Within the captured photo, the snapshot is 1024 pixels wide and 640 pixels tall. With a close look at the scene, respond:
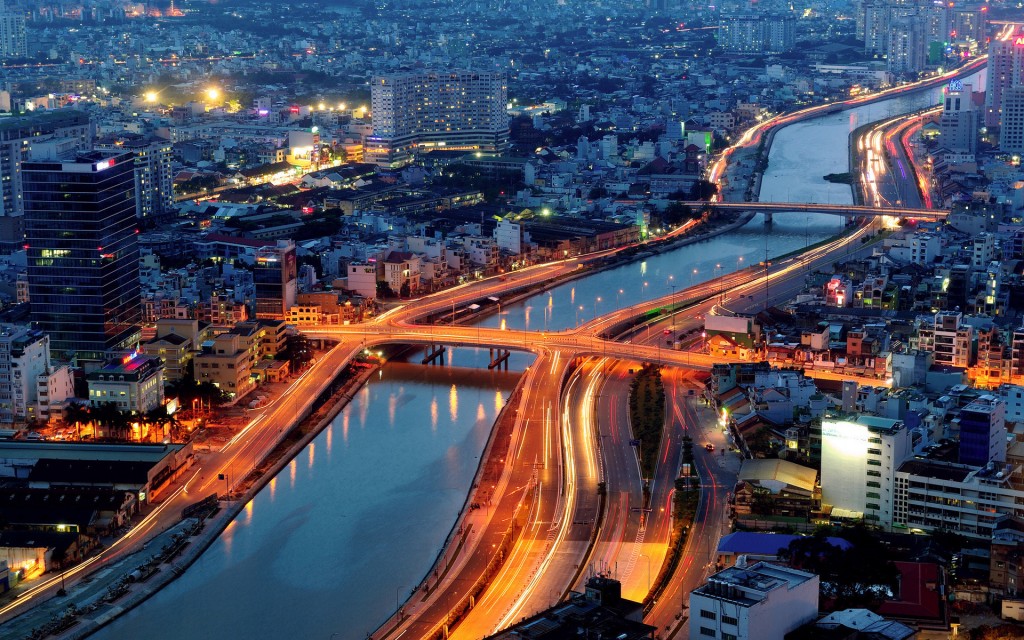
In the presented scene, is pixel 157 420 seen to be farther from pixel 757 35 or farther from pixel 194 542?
pixel 757 35

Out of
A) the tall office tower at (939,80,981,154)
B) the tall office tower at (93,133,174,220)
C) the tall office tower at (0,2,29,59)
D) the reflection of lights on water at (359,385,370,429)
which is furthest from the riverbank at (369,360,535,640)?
the tall office tower at (0,2,29,59)

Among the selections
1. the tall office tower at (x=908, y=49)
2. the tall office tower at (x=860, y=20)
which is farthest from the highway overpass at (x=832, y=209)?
the tall office tower at (x=860, y=20)

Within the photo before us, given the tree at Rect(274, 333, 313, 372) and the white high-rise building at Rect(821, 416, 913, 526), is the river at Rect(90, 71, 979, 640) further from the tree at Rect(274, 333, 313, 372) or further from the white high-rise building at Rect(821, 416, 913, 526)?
the white high-rise building at Rect(821, 416, 913, 526)

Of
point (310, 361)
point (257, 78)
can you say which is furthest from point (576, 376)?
point (257, 78)

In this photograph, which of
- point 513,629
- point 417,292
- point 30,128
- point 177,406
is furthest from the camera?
point 30,128

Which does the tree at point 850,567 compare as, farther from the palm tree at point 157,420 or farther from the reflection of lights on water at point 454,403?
the palm tree at point 157,420

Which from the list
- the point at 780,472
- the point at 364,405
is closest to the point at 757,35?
the point at 364,405

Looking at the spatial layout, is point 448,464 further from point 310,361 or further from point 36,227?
point 36,227
